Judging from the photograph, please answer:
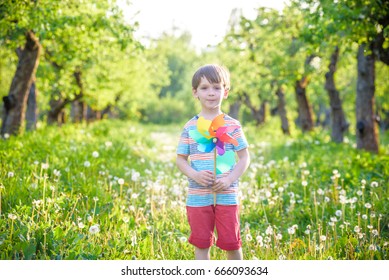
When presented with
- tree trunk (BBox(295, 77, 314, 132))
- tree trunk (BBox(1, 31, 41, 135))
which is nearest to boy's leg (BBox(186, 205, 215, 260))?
tree trunk (BBox(1, 31, 41, 135))

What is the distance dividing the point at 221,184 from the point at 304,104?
1480cm

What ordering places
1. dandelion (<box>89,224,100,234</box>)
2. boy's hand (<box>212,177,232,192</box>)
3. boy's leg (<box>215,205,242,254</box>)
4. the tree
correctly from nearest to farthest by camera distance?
boy's hand (<box>212,177,232,192</box>)
boy's leg (<box>215,205,242,254</box>)
dandelion (<box>89,224,100,234</box>)
the tree

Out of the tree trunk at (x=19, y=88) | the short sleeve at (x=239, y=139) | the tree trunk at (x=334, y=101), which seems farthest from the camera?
the tree trunk at (x=334, y=101)

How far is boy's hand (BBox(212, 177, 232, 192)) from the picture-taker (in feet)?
11.2

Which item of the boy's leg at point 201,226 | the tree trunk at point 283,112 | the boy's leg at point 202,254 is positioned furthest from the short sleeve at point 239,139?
the tree trunk at point 283,112

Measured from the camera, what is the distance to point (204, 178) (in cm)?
345

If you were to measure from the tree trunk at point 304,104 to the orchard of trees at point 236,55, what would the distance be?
38 millimetres

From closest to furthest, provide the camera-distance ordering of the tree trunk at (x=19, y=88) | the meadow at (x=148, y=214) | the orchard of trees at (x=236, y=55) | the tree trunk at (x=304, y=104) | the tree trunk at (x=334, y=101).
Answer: the meadow at (x=148, y=214) < the orchard of trees at (x=236, y=55) < the tree trunk at (x=19, y=88) < the tree trunk at (x=334, y=101) < the tree trunk at (x=304, y=104)

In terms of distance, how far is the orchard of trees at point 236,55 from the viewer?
24.4 ft

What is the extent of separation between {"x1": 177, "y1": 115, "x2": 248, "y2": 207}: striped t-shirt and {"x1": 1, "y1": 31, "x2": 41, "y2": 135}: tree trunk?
729 cm

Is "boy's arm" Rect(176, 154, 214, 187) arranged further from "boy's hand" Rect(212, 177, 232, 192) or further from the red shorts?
the red shorts

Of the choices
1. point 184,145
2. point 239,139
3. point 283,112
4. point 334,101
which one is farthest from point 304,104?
point 184,145

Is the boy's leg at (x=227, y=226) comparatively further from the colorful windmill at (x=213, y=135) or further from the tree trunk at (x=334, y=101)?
the tree trunk at (x=334, y=101)

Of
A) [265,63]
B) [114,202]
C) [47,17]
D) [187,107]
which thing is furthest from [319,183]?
[187,107]
